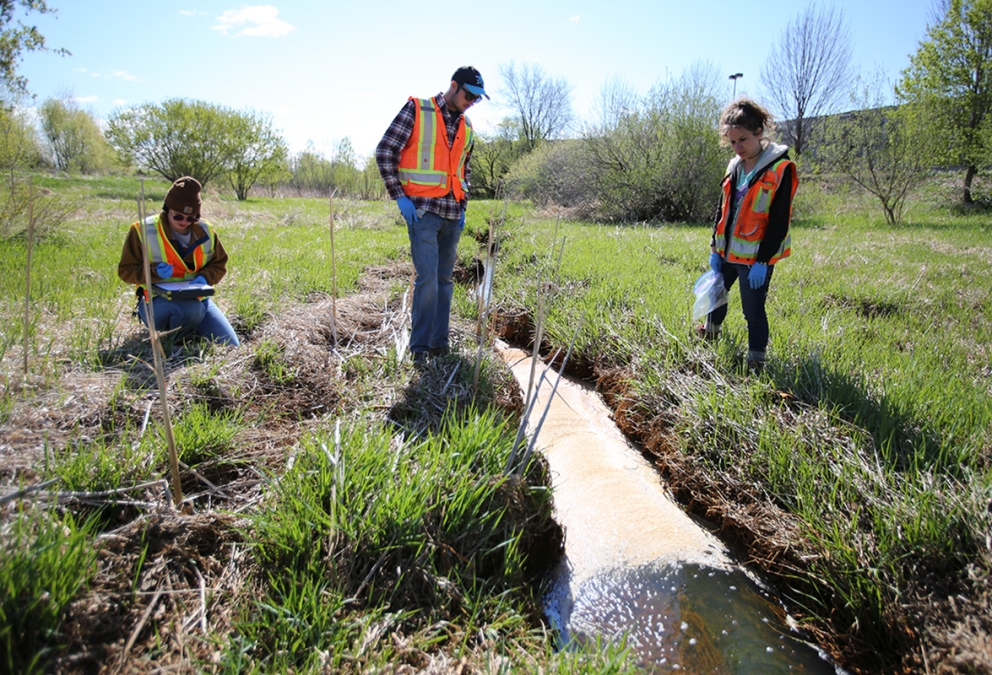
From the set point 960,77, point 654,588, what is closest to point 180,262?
point 654,588

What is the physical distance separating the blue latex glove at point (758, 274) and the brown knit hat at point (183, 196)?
3.75m

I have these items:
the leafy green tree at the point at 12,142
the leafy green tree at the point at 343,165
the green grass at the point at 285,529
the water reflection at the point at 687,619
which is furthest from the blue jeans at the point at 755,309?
the leafy green tree at the point at 343,165

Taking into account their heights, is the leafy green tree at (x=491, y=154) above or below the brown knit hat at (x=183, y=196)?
above

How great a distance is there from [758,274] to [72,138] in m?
51.8

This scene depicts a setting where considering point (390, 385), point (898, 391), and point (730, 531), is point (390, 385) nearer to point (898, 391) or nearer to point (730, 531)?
point (730, 531)

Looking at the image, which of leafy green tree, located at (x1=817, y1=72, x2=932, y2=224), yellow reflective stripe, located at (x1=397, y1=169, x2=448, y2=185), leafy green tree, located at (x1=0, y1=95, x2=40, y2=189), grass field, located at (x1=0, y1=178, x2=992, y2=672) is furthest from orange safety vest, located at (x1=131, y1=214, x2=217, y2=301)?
leafy green tree, located at (x1=817, y1=72, x2=932, y2=224)

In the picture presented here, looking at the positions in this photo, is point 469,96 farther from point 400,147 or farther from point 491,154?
point 491,154

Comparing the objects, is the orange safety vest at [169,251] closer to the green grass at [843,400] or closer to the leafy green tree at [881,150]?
the green grass at [843,400]

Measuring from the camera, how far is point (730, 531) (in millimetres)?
2656

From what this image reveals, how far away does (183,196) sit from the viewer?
336 cm

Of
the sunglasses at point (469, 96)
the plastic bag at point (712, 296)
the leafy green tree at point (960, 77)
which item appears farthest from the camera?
the leafy green tree at point (960, 77)

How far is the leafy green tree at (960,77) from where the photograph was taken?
53.6ft

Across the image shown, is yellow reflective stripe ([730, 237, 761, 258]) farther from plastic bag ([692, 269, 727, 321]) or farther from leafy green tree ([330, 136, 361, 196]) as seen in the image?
leafy green tree ([330, 136, 361, 196])

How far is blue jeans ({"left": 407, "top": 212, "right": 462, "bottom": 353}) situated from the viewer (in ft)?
11.3
